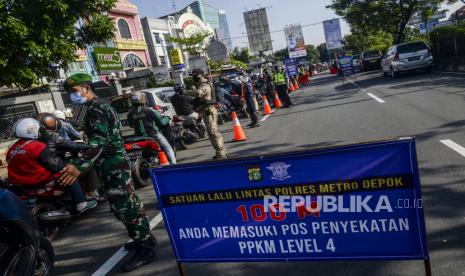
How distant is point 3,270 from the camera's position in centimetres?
311

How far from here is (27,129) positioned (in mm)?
5121

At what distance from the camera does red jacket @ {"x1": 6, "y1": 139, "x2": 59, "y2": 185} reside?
5168 mm

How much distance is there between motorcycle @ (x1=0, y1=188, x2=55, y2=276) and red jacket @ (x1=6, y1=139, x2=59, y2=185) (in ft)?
6.14

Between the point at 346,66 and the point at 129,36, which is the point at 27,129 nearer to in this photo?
the point at 346,66

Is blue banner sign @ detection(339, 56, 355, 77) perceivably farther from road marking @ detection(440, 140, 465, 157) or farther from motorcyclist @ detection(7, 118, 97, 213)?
motorcyclist @ detection(7, 118, 97, 213)

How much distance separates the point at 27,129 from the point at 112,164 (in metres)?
1.77

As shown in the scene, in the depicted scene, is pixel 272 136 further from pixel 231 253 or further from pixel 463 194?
pixel 231 253

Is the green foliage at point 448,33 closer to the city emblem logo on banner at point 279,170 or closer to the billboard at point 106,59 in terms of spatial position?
the billboard at point 106,59

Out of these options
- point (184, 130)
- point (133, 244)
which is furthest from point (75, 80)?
point (184, 130)

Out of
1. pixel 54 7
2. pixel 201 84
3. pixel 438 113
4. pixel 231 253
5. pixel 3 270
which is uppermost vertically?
pixel 54 7

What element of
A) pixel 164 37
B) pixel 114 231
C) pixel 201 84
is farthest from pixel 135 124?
pixel 164 37

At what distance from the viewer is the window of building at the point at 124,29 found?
3990cm

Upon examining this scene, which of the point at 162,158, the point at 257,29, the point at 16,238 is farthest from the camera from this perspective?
the point at 257,29

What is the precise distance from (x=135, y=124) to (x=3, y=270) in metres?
4.97
